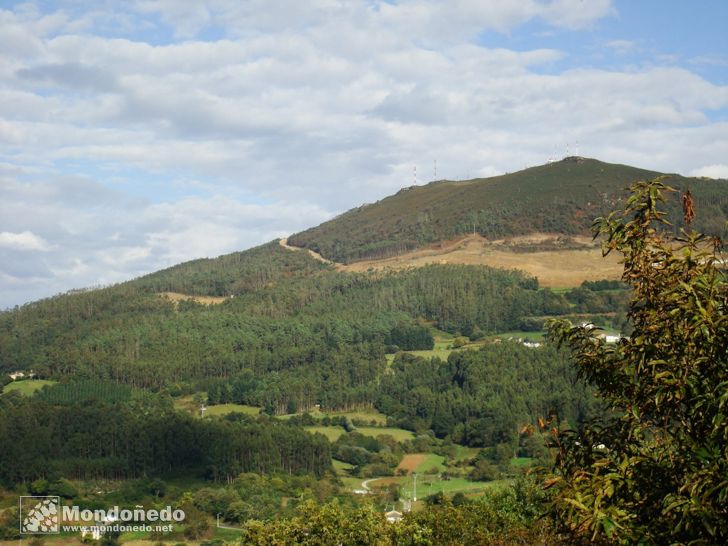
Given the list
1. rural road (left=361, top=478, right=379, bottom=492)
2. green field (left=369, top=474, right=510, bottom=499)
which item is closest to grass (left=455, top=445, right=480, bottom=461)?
green field (left=369, top=474, right=510, bottom=499)

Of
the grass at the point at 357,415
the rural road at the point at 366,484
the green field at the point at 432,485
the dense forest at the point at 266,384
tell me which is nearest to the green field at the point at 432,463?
the green field at the point at 432,485

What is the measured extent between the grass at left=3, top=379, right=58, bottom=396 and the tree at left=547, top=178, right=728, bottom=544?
159m

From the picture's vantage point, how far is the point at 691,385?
439 inches

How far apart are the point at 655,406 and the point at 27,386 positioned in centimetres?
16744

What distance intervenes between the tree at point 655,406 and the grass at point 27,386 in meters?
159

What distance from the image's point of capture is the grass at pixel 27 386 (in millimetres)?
159875

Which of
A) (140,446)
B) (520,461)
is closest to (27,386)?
(140,446)

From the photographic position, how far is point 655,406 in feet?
38.4

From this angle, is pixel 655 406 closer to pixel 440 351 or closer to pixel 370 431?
pixel 370 431

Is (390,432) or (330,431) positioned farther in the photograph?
(390,432)

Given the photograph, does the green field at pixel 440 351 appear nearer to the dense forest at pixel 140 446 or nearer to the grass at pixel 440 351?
the grass at pixel 440 351

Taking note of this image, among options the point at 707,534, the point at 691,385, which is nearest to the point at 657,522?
the point at 707,534

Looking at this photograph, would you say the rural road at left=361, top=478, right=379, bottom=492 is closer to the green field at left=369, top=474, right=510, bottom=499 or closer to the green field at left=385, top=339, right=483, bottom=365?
the green field at left=369, top=474, right=510, bottom=499

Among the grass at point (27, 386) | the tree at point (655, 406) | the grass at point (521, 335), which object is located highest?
the tree at point (655, 406)
